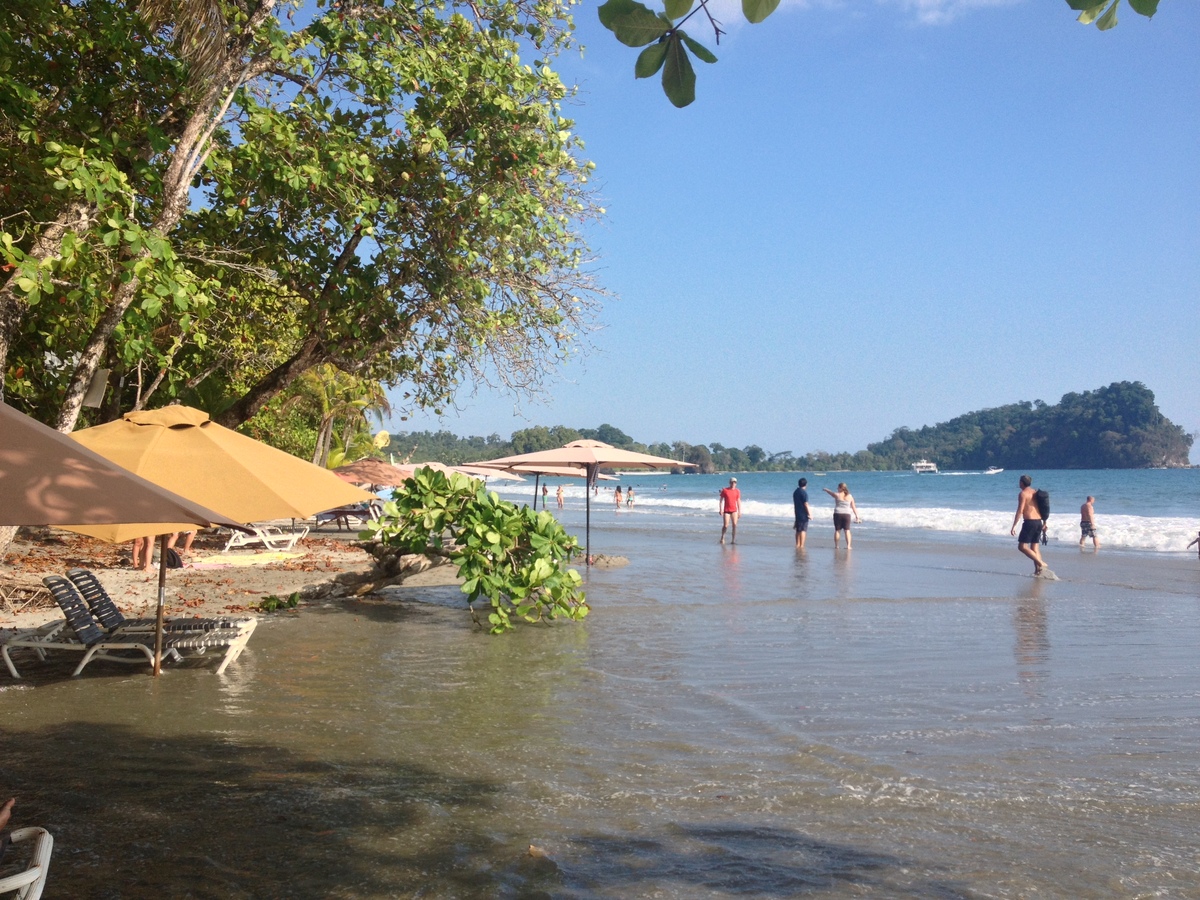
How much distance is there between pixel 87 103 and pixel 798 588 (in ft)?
40.1

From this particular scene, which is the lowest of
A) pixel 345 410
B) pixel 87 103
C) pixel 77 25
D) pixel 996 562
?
pixel 996 562

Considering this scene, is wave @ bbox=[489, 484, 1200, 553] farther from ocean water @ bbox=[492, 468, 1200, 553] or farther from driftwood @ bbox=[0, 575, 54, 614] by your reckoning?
driftwood @ bbox=[0, 575, 54, 614]

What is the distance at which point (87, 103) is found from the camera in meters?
12.3

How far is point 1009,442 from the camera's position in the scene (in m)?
148

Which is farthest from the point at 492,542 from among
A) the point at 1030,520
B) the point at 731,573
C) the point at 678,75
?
the point at 1030,520

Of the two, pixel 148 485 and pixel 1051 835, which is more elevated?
pixel 148 485

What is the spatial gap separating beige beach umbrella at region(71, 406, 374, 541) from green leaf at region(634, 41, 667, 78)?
5.72 meters

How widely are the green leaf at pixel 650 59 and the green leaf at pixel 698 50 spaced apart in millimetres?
52

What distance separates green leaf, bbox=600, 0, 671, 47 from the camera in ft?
7.50

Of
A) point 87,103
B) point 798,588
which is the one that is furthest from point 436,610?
point 87,103

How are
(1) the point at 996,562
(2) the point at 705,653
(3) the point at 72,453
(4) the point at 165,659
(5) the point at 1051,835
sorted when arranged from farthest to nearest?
(1) the point at 996,562
(2) the point at 705,653
(4) the point at 165,659
(5) the point at 1051,835
(3) the point at 72,453

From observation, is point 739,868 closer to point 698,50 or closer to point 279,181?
point 698,50

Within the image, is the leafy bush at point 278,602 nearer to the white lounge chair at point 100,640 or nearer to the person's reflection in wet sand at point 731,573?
the white lounge chair at point 100,640

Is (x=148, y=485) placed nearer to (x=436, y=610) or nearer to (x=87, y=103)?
(x=436, y=610)
